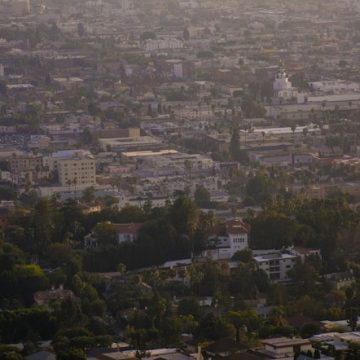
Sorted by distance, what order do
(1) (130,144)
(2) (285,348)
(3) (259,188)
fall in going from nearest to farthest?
(2) (285,348) < (3) (259,188) < (1) (130,144)

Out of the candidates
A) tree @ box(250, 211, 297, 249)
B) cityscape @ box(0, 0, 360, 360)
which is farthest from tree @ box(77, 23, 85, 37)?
tree @ box(250, 211, 297, 249)

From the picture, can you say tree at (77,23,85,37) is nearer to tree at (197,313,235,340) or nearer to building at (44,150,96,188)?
building at (44,150,96,188)

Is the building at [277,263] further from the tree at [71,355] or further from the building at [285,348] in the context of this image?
the tree at [71,355]

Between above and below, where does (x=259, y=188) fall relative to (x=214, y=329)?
below

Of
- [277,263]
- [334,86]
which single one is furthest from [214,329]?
[334,86]

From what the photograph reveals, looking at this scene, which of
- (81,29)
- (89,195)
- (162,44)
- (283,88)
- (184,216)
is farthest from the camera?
(81,29)

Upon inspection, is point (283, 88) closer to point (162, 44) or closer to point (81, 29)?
point (162, 44)

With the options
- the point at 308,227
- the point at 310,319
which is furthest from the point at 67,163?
the point at 310,319
